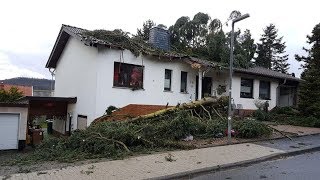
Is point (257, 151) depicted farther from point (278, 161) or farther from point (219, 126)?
point (219, 126)

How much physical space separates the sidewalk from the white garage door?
888 cm

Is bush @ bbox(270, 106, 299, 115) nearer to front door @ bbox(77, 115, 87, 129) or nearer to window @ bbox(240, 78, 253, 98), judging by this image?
window @ bbox(240, 78, 253, 98)

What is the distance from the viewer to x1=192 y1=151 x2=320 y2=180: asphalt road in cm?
933

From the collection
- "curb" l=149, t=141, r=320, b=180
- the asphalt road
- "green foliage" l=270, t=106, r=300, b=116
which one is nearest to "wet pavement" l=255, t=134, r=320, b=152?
"curb" l=149, t=141, r=320, b=180

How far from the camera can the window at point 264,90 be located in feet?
89.8

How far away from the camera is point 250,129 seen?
599 inches

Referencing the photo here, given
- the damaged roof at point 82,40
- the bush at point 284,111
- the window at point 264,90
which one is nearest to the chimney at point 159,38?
the damaged roof at point 82,40

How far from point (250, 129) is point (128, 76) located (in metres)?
7.82

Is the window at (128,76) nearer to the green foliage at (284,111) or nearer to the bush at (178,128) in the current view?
the bush at (178,128)

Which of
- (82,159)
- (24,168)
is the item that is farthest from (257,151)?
(24,168)

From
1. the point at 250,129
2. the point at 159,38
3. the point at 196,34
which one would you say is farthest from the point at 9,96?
the point at 196,34

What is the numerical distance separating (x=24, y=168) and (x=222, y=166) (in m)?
5.52

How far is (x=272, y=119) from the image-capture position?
23875 mm

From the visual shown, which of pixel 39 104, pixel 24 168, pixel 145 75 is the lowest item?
pixel 24 168
